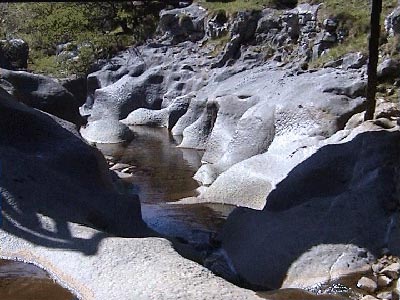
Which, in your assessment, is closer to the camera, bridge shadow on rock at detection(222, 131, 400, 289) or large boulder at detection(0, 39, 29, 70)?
bridge shadow on rock at detection(222, 131, 400, 289)

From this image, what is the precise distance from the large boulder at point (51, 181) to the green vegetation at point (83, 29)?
2834 cm

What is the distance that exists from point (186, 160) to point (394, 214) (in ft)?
45.9

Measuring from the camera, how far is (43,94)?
70.2 feet

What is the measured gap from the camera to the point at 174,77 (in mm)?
36656

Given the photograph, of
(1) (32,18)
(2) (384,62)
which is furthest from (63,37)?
(2) (384,62)

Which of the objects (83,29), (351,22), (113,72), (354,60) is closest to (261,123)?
(354,60)

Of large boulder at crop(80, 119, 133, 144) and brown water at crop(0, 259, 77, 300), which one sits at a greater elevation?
brown water at crop(0, 259, 77, 300)

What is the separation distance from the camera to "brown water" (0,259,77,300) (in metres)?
10.4

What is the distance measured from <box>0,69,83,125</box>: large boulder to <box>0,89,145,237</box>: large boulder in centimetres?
363

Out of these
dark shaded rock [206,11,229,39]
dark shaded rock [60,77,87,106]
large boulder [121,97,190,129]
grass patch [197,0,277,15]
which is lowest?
dark shaded rock [60,77,87,106]

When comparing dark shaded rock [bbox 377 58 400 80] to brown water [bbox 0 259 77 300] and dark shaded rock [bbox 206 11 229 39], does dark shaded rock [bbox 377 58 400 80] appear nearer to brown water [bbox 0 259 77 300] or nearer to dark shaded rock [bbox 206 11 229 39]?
brown water [bbox 0 259 77 300]

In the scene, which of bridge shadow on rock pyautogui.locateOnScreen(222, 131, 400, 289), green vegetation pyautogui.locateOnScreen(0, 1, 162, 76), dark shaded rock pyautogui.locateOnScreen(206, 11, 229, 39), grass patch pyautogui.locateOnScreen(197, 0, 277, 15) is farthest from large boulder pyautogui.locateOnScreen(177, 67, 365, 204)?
green vegetation pyautogui.locateOnScreen(0, 1, 162, 76)

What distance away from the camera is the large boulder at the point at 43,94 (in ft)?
68.4

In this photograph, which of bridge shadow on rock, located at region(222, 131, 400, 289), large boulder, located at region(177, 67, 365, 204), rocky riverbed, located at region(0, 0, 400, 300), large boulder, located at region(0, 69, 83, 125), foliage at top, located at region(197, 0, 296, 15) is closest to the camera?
rocky riverbed, located at region(0, 0, 400, 300)
